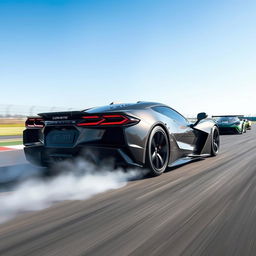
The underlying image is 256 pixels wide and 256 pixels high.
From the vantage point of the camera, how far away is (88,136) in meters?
4.14

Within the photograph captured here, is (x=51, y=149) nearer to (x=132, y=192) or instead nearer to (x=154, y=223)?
(x=132, y=192)

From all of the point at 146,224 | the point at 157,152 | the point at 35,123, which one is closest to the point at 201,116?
the point at 157,152

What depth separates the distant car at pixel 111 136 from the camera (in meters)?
4.11

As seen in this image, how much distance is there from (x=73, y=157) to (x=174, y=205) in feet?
5.49

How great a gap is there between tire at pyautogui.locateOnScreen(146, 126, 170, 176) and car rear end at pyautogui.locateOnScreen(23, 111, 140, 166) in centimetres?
36

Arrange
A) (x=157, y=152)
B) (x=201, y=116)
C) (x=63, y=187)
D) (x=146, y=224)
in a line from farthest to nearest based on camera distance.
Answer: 1. (x=201, y=116)
2. (x=157, y=152)
3. (x=63, y=187)
4. (x=146, y=224)

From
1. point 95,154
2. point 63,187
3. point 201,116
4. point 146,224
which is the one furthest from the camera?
point 201,116

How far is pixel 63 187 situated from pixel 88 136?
743 millimetres

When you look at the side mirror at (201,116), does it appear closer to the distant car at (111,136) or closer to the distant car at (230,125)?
the distant car at (111,136)

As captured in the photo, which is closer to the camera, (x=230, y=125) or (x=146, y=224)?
(x=146, y=224)

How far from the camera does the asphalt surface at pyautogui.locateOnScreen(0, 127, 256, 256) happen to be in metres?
2.10

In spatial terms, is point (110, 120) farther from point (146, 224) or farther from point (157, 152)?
point (146, 224)

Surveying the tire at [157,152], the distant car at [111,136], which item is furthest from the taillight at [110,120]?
the tire at [157,152]

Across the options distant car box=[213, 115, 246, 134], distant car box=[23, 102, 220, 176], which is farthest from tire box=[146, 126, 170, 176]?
distant car box=[213, 115, 246, 134]
